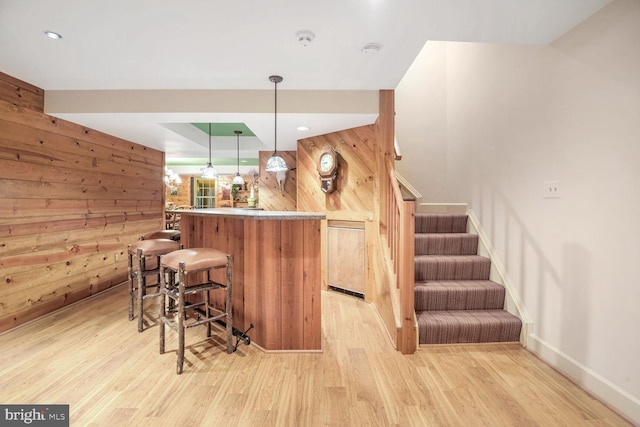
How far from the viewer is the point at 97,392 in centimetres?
183

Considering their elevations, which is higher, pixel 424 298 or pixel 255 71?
pixel 255 71

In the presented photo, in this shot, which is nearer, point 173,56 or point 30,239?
point 173,56

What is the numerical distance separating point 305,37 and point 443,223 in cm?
253

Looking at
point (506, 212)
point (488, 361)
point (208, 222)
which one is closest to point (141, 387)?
point (208, 222)

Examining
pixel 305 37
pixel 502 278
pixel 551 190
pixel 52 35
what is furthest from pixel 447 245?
pixel 52 35

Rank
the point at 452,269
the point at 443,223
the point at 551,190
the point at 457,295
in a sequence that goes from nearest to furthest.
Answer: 1. the point at 551,190
2. the point at 457,295
3. the point at 452,269
4. the point at 443,223

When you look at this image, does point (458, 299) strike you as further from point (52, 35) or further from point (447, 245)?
point (52, 35)

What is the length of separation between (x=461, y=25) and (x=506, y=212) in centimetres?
174

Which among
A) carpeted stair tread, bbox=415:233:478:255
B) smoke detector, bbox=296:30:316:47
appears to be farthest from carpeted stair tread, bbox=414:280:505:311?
smoke detector, bbox=296:30:316:47

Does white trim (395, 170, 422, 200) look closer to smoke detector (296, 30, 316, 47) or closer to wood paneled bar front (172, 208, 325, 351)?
wood paneled bar front (172, 208, 325, 351)

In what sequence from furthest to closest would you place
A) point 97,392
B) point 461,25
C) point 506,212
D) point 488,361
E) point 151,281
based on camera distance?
point 151,281 < point 506,212 < point 488,361 < point 461,25 < point 97,392

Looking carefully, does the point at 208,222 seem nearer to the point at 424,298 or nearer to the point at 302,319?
the point at 302,319

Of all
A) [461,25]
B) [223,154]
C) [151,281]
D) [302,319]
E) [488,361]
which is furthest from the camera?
[223,154]

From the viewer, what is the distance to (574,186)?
6.61 ft
